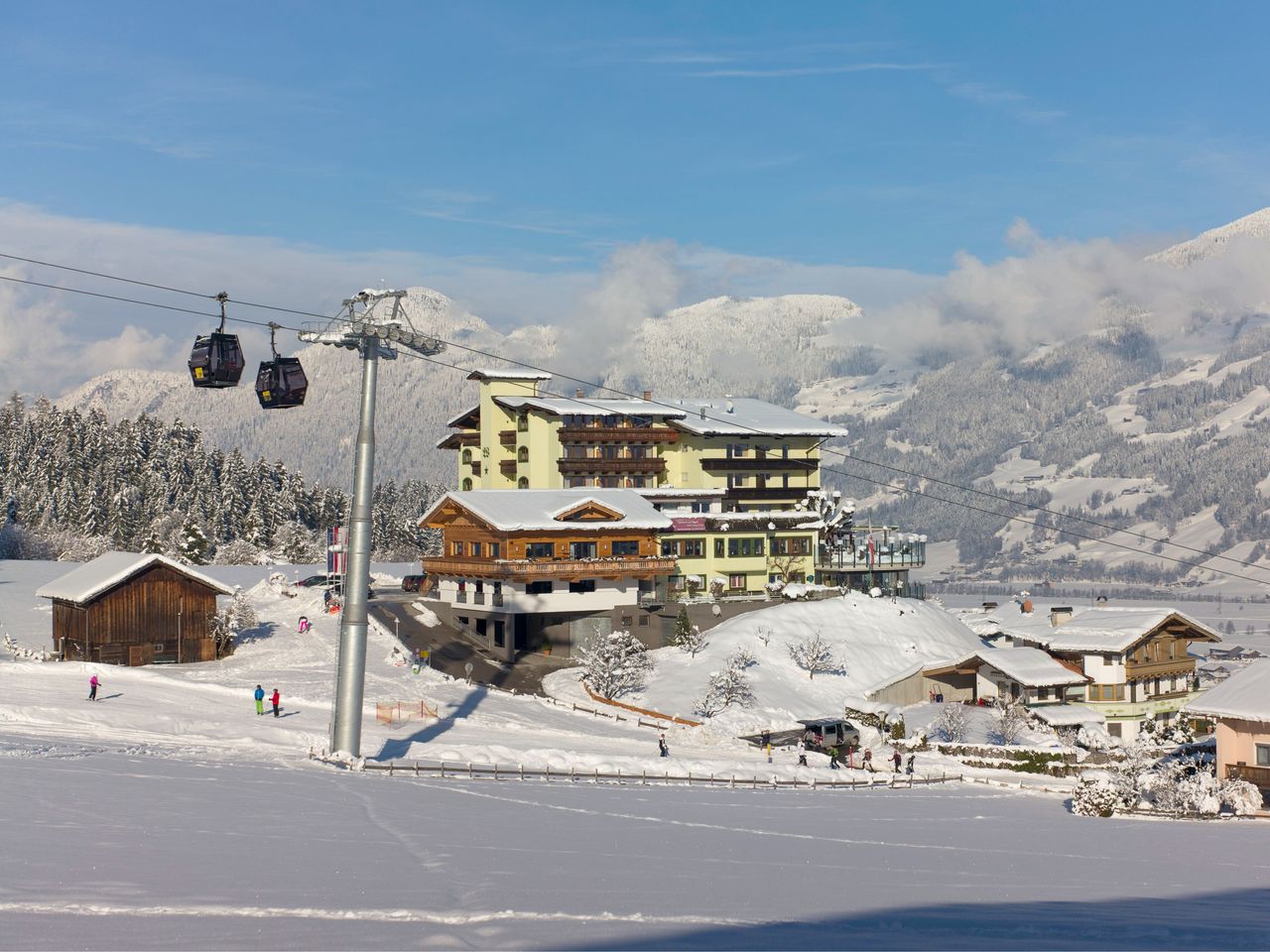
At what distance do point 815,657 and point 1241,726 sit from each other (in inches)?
1125

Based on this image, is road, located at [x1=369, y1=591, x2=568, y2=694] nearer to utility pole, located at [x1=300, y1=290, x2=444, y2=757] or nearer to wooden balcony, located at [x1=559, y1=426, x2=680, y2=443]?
wooden balcony, located at [x1=559, y1=426, x2=680, y2=443]

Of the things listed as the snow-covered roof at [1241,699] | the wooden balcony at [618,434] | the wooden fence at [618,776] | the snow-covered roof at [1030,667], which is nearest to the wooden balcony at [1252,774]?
the snow-covered roof at [1241,699]

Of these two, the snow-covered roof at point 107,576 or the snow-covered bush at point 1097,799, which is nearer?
the snow-covered bush at point 1097,799

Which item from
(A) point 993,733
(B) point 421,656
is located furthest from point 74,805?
(A) point 993,733

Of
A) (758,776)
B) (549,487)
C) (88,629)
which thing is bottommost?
(758,776)

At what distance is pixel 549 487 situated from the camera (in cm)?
8788

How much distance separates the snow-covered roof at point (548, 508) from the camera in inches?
2965

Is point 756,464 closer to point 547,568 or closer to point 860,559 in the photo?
point 860,559

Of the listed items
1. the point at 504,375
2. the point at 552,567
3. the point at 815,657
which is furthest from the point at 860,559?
the point at 504,375

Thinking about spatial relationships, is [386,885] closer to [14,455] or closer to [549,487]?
[549,487]

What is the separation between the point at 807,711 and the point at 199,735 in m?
32.1

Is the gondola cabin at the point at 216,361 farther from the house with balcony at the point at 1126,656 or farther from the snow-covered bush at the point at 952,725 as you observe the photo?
the house with balcony at the point at 1126,656

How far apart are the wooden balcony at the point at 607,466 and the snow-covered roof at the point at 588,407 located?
307 cm

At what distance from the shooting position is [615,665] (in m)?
66.2
